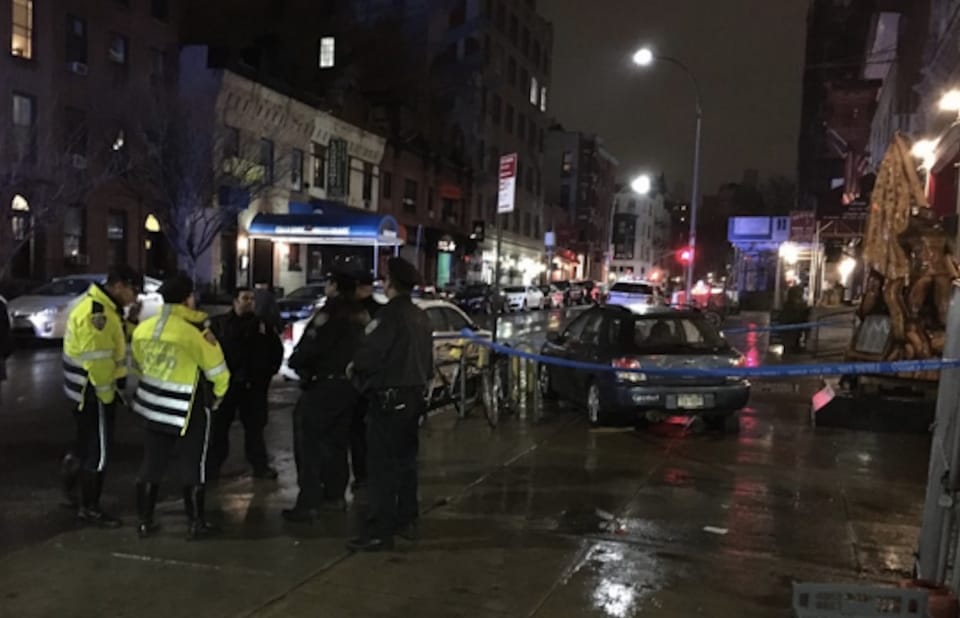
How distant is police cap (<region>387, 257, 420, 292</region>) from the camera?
235 inches

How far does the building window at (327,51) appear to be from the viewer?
4591 cm

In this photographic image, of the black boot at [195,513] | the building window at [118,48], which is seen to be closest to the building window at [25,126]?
the building window at [118,48]

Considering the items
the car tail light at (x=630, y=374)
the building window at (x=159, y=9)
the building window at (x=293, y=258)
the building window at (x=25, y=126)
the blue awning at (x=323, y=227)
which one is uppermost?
the building window at (x=159, y=9)

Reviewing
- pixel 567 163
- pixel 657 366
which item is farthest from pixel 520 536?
pixel 567 163

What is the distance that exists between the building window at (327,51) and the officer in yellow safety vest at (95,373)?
41940 mm

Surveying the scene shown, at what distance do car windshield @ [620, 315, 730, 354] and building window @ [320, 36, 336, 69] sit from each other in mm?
38912

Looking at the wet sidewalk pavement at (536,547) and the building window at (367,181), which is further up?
the building window at (367,181)

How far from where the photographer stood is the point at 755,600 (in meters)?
5.13

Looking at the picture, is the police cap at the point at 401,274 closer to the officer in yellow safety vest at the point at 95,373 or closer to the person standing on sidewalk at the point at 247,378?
the officer in yellow safety vest at the point at 95,373

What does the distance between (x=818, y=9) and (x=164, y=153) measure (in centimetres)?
5607

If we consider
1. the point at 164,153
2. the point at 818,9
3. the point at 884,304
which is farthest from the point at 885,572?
the point at 818,9

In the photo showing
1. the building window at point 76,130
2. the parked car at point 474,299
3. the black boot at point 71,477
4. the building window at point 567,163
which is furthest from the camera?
the building window at point 567,163

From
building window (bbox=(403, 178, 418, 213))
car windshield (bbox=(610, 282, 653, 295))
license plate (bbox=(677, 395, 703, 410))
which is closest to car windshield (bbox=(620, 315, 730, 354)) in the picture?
license plate (bbox=(677, 395, 703, 410))

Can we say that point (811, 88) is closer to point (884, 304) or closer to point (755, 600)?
point (884, 304)
